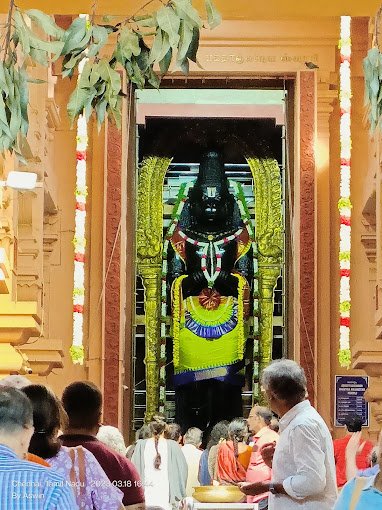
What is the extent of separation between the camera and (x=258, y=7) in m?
7.31

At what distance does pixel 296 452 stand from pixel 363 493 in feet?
5.29

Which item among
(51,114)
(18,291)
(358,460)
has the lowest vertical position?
(358,460)

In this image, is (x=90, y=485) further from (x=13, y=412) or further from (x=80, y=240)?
(x=80, y=240)

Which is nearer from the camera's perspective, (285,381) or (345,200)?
(285,381)

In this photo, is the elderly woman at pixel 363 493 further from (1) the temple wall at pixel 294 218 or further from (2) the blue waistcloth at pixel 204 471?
(1) the temple wall at pixel 294 218

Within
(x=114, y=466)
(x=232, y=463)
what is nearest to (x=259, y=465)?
(x=232, y=463)

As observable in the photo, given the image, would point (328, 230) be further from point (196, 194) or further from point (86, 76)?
point (86, 76)

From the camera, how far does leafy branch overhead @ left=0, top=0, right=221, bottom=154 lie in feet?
15.4

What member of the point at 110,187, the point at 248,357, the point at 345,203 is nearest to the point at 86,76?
A: the point at 345,203

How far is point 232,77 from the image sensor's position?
18.5m

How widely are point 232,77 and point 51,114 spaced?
293 cm

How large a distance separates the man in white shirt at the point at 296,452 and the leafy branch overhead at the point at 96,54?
1525mm

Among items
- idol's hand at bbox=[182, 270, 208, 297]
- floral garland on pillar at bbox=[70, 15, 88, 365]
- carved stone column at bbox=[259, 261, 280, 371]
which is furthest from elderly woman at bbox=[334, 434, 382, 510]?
idol's hand at bbox=[182, 270, 208, 297]

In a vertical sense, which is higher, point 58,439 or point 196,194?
point 196,194
